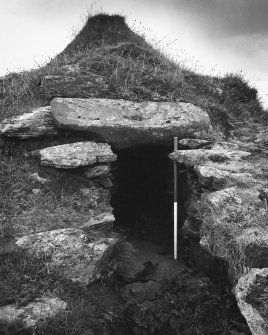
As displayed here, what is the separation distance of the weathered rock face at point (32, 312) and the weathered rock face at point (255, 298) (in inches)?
100

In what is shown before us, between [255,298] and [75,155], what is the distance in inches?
196

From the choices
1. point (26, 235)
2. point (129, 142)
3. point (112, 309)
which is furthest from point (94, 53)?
point (112, 309)

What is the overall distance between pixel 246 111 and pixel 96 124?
538 cm

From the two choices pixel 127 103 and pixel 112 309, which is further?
pixel 127 103

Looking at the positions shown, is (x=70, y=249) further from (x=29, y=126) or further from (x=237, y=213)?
(x=29, y=126)

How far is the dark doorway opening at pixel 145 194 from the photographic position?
37.0 feet

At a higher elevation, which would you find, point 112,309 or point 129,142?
point 129,142

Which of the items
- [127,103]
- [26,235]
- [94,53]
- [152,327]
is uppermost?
[94,53]

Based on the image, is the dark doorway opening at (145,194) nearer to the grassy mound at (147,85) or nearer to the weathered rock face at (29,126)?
the grassy mound at (147,85)

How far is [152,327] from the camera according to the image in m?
5.69

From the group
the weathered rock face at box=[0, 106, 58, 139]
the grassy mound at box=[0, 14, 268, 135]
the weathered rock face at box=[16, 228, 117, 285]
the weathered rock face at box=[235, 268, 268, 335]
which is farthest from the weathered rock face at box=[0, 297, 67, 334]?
the grassy mound at box=[0, 14, 268, 135]

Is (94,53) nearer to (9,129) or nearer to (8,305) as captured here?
(9,129)

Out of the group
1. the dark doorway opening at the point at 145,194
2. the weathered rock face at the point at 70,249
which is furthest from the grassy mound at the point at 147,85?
the weathered rock face at the point at 70,249

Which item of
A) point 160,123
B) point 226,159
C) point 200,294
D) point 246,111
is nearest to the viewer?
point 200,294
